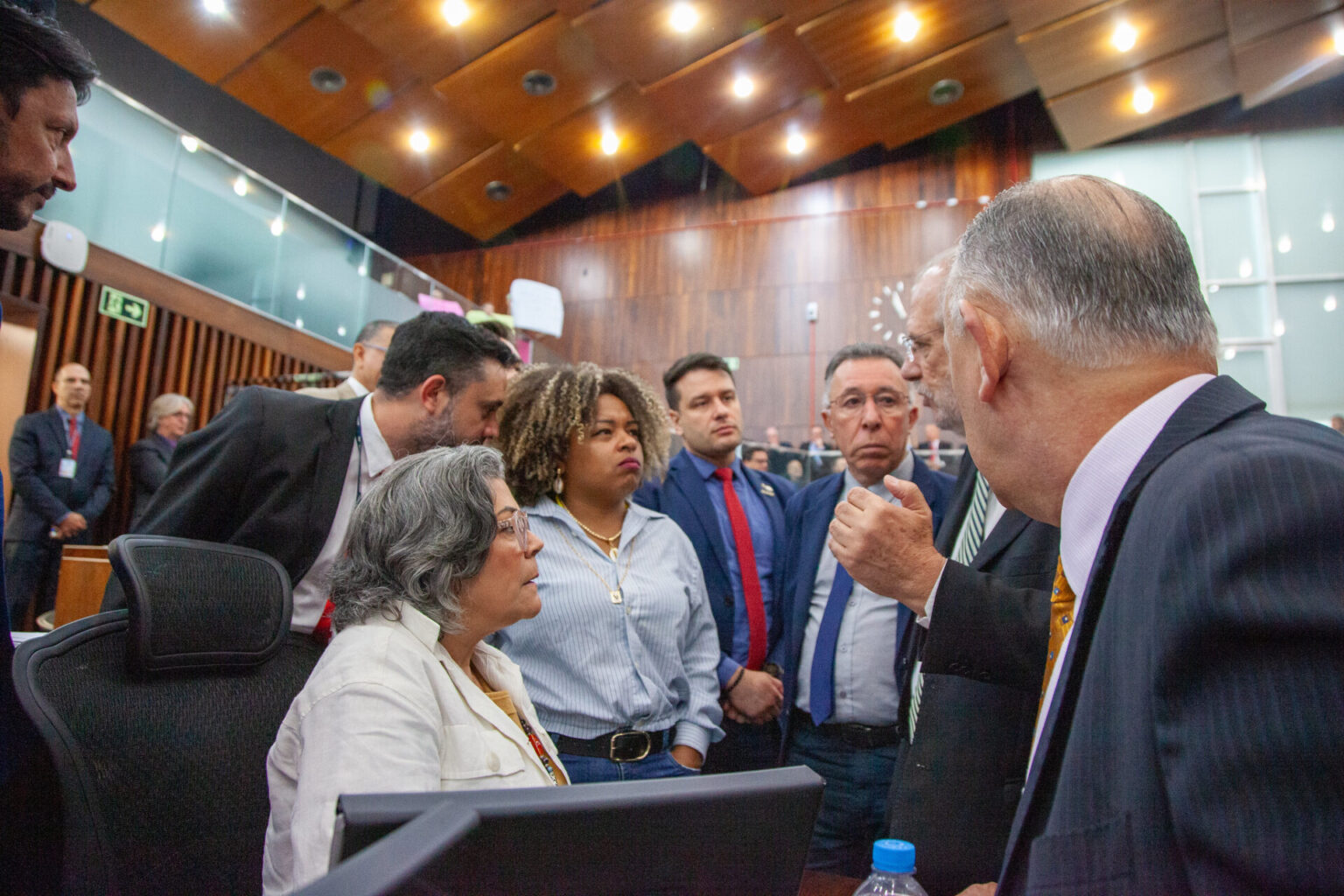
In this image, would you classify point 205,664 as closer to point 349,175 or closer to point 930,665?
point 930,665

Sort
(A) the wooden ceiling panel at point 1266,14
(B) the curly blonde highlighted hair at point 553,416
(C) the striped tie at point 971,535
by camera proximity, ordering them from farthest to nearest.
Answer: (A) the wooden ceiling panel at point 1266,14 < (B) the curly blonde highlighted hair at point 553,416 < (C) the striped tie at point 971,535

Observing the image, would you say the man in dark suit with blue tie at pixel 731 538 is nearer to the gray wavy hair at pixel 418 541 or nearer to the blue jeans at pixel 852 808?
the blue jeans at pixel 852 808

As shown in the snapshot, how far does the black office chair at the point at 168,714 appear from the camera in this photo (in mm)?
1045

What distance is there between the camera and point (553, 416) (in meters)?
2.36

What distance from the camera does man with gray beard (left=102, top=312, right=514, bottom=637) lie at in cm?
179

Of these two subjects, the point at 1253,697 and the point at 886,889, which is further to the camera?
the point at 886,889

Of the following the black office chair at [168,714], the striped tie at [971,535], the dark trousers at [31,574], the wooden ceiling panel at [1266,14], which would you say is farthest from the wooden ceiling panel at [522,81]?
the black office chair at [168,714]

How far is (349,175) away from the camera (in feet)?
38.1

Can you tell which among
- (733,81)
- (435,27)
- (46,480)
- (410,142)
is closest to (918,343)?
(46,480)

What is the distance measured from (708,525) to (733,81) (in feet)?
26.8

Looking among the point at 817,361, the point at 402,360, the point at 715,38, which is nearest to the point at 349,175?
the point at 715,38

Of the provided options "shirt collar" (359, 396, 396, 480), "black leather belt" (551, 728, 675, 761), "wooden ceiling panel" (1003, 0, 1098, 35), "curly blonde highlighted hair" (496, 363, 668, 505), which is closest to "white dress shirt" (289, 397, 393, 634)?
"shirt collar" (359, 396, 396, 480)

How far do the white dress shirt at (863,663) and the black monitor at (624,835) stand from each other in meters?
1.50

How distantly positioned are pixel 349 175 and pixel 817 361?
666 centimetres
